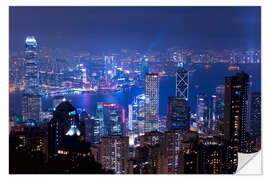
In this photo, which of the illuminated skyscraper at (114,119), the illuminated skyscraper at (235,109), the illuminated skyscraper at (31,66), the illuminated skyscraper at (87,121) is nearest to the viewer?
the illuminated skyscraper at (31,66)

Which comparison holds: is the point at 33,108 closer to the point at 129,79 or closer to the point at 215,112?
the point at 129,79

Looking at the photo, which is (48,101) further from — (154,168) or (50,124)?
(154,168)

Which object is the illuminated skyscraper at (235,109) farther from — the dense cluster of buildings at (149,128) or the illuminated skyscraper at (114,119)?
the illuminated skyscraper at (114,119)

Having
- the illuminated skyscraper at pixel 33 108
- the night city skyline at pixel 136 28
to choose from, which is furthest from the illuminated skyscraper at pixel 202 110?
the illuminated skyscraper at pixel 33 108

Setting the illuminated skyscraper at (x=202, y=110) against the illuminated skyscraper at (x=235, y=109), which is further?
the illuminated skyscraper at (x=202, y=110)

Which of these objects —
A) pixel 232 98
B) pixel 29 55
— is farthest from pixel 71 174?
pixel 232 98

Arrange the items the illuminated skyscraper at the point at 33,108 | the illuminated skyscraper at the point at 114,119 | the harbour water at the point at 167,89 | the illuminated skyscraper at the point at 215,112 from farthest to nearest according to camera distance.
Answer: the illuminated skyscraper at the point at 114,119 → the illuminated skyscraper at the point at 215,112 → the illuminated skyscraper at the point at 33,108 → the harbour water at the point at 167,89

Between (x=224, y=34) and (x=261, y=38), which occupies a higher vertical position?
(x=224, y=34)
